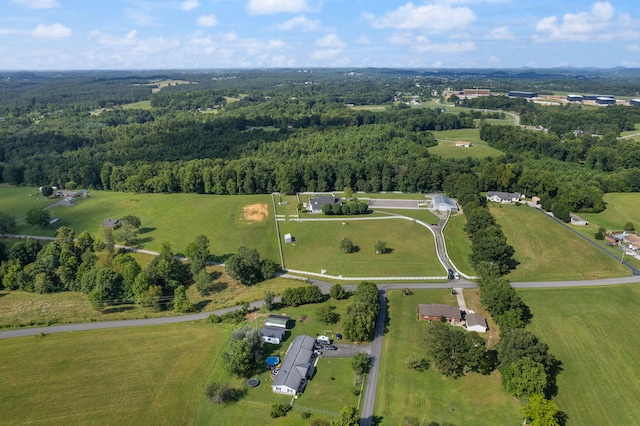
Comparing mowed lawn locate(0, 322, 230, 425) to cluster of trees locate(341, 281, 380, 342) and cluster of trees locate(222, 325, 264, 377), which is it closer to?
cluster of trees locate(222, 325, 264, 377)

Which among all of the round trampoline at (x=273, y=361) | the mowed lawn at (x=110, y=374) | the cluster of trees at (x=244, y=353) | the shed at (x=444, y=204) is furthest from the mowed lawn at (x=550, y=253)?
the mowed lawn at (x=110, y=374)

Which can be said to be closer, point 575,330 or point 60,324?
point 575,330

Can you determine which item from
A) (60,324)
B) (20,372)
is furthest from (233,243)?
(20,372)

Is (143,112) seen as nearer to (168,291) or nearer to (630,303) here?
(168,291)

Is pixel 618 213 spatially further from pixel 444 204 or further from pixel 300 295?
pixel 300 295

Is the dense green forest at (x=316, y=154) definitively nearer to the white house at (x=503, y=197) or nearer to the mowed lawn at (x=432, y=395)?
the white house at (x=503, y=197)

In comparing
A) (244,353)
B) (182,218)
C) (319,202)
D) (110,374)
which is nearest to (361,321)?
(244,353)

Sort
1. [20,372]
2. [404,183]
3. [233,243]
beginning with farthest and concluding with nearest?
[404,183] → [233,243] → [20,372]
